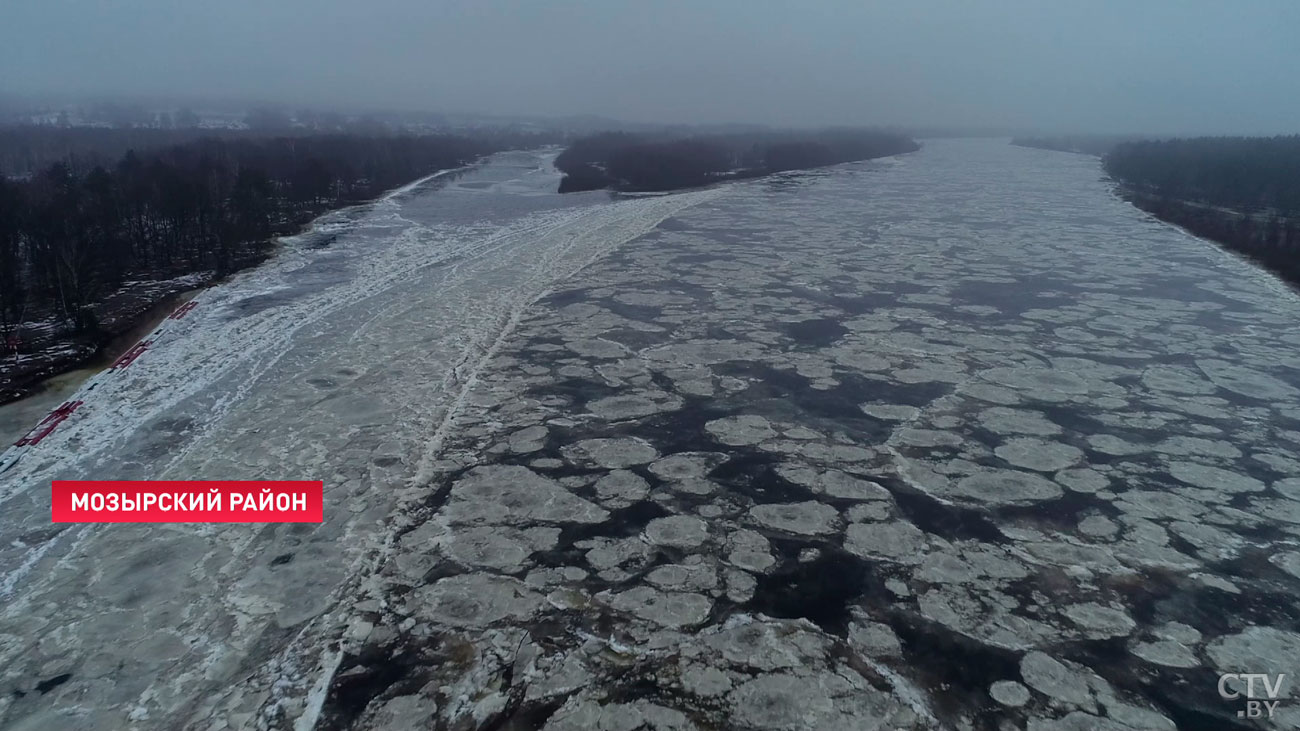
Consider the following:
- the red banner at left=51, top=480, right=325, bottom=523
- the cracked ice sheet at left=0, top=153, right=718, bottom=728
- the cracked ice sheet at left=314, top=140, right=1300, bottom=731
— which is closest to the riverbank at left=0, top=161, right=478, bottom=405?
the cracked ice sheet at left=0, top=153, right=718, bottom=728

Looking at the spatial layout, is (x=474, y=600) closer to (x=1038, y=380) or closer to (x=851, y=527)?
(x=851, y=527)

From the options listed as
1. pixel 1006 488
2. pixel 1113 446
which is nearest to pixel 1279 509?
pixel 1113 446

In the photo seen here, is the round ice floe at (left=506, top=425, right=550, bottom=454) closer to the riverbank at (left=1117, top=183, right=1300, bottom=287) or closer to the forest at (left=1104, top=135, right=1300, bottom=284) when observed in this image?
the riverbank at (left=1117, top=183, right=1300, bottom=287)

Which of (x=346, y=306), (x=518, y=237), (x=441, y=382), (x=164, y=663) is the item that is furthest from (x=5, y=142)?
(x=164, y=663)

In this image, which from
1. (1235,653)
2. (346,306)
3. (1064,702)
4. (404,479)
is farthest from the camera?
(346,306)

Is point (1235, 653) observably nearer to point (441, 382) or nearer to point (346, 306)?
point (441, 382)

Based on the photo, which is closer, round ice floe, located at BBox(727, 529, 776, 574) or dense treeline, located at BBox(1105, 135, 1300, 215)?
round ice floe, located at BBox(727, 529, 776, 574)
